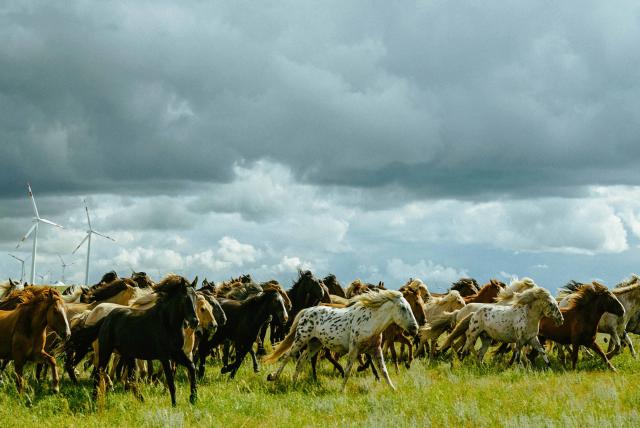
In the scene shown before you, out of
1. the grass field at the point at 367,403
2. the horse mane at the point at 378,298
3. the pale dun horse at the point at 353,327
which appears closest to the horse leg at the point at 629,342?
the grass field at the point at 367,403

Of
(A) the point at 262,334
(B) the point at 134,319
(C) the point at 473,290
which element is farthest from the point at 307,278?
(B) the point at 134,319

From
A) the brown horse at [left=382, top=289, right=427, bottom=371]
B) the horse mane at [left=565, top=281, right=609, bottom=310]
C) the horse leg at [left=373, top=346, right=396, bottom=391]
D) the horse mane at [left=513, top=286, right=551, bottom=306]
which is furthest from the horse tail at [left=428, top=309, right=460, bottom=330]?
the horse leg at [left=373, top=346, right=396, bottom=391]

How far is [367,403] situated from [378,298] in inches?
92.1

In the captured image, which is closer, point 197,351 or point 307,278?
point 197,351

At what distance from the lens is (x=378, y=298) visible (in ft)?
43.4

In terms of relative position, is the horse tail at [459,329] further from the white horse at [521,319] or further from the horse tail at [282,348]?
the horse tail at [282,348]

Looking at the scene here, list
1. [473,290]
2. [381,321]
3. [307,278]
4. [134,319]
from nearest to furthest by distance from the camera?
[134,319] < [381,321] < [307,278] < [473,290]

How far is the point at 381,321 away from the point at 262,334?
21.8 ft

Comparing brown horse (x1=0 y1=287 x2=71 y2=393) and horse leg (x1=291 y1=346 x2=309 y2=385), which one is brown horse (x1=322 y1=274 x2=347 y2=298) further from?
brown horse (x1=0 y1=287 x2=71 y2=393)

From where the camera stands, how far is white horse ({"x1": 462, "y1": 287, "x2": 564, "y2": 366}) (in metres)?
14.8

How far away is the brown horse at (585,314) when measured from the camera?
15.2 metres

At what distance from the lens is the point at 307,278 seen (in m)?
20.9

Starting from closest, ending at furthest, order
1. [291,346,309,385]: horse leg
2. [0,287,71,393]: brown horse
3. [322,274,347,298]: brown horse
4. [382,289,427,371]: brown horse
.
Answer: [0,287,71,393]: brown horse
[291,346,309,385]: horse leg
[382,289,427,371]: brown horse
[322,274,347,298]: brown horse

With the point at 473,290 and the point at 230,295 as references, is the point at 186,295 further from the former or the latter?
the point at 473,290
